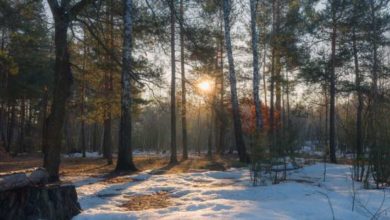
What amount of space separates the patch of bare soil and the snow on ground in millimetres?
132

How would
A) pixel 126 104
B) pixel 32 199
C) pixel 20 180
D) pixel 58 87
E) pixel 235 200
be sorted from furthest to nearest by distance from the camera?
pixel 126 104, pixel 58 87, pixel 235 200, pixel 32 199, pixel 20 180

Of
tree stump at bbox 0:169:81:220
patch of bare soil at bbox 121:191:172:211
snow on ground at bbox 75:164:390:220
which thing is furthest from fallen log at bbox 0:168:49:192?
patch of bare soil at bbox 121:191:172:211

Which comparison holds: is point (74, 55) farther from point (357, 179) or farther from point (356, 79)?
point (357, 179)

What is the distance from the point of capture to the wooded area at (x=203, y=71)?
30.2 feet

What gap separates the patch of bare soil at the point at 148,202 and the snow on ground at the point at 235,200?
0.43 ft

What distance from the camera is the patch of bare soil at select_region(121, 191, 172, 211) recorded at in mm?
6705

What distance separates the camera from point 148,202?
723 centimetres

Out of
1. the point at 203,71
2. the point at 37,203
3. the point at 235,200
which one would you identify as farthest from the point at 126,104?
the point at 37,203

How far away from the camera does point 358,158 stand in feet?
27.9

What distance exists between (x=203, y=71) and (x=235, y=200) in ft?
28.4

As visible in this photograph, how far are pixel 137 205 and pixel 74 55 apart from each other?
15625mm

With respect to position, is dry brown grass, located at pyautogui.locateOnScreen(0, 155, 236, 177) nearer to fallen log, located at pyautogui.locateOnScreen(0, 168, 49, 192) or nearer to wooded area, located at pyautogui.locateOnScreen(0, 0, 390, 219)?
wooded area, located at pyautogui.locateOnScreen(0, 0, 390, 219)

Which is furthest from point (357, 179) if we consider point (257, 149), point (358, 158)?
point (257, 149)

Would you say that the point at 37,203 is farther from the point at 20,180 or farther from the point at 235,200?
the point at 235,200
